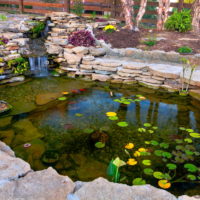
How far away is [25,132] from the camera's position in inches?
142

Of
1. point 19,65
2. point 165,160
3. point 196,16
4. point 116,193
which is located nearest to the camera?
point 116,193

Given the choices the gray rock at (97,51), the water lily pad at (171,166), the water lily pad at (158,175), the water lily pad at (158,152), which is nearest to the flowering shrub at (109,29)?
the gray rock at (97,51)

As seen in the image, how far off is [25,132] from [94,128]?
115cm

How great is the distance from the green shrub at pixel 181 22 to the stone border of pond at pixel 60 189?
7.94 m

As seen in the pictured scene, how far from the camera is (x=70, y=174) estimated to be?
109 inches

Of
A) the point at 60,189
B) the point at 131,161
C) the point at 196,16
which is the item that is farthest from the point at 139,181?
the point at 196,16

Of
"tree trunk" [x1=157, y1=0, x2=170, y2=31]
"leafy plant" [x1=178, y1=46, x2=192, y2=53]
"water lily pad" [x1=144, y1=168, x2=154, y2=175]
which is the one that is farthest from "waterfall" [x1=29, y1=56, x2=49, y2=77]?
"tree trunk" [x1=157, y1=0, x2=170, y2=31]

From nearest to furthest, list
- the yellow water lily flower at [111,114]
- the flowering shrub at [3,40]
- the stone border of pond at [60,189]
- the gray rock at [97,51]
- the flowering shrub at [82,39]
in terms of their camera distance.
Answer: the stone border of pond at [60,189]
the yellow water lily flower at [111,114]
the flowering shrub at [3,40]
the gray rock at [97,51]
the flowering shrub at [82,39]

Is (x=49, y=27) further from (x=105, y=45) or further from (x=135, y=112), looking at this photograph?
(x=135, y=112)

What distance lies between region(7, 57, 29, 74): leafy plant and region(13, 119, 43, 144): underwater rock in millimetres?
2747

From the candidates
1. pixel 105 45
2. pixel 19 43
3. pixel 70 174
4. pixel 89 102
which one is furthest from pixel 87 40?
pixel 70 174

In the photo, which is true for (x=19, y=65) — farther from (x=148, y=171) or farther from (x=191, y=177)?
(x=191, y=177)

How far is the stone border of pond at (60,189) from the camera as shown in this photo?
1.76 metres

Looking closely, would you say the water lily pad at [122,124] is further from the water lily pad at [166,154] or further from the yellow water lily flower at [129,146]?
the water lily pad at [166,154]
